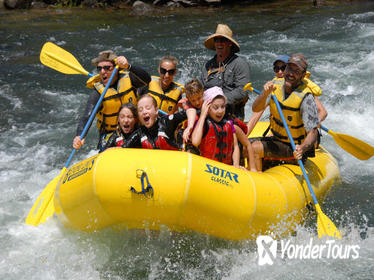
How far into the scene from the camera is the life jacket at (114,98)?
14.3 ft

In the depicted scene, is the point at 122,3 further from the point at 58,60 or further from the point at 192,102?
the point at 192,102

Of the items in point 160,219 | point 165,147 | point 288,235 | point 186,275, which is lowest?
point 186,275

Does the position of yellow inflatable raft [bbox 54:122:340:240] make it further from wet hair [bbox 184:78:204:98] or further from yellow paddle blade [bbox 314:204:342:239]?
wet hair [bbox 184:78:204:98]

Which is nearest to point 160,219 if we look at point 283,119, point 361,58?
point 283,119

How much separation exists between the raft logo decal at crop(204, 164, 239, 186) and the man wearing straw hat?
3.35 ft

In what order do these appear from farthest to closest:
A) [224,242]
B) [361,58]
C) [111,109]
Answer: [361,58] < [111,109] < [224,242]

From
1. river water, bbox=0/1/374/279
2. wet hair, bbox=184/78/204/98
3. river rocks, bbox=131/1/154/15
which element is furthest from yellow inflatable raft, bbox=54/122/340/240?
river rocks, bbox=131/1/154/15

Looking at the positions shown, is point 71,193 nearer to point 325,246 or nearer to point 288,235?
point 288,235

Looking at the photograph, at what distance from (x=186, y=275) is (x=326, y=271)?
111cm

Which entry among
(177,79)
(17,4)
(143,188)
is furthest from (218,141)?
(17,4)

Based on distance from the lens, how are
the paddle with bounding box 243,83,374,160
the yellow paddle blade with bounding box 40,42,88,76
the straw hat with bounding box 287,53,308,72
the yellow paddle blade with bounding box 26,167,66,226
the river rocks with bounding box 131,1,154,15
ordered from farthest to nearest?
the river rocks with bounding box 131,1,154,15
the yellow paddle blade with bounding box 40,42,88,76
the paddle with bounding box 243,83,374,160
the yellow paddle blade with bounding box 26,167,66,226
the straw hat with bounding box 287,53,308,72

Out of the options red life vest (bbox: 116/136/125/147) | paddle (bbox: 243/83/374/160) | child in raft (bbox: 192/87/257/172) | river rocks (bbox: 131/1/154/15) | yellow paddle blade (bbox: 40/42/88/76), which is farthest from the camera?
river rocks (bbox: 131/1/154/15)

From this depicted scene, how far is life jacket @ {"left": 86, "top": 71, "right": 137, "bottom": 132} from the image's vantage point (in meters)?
4.35

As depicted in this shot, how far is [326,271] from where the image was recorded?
12.0 ft
